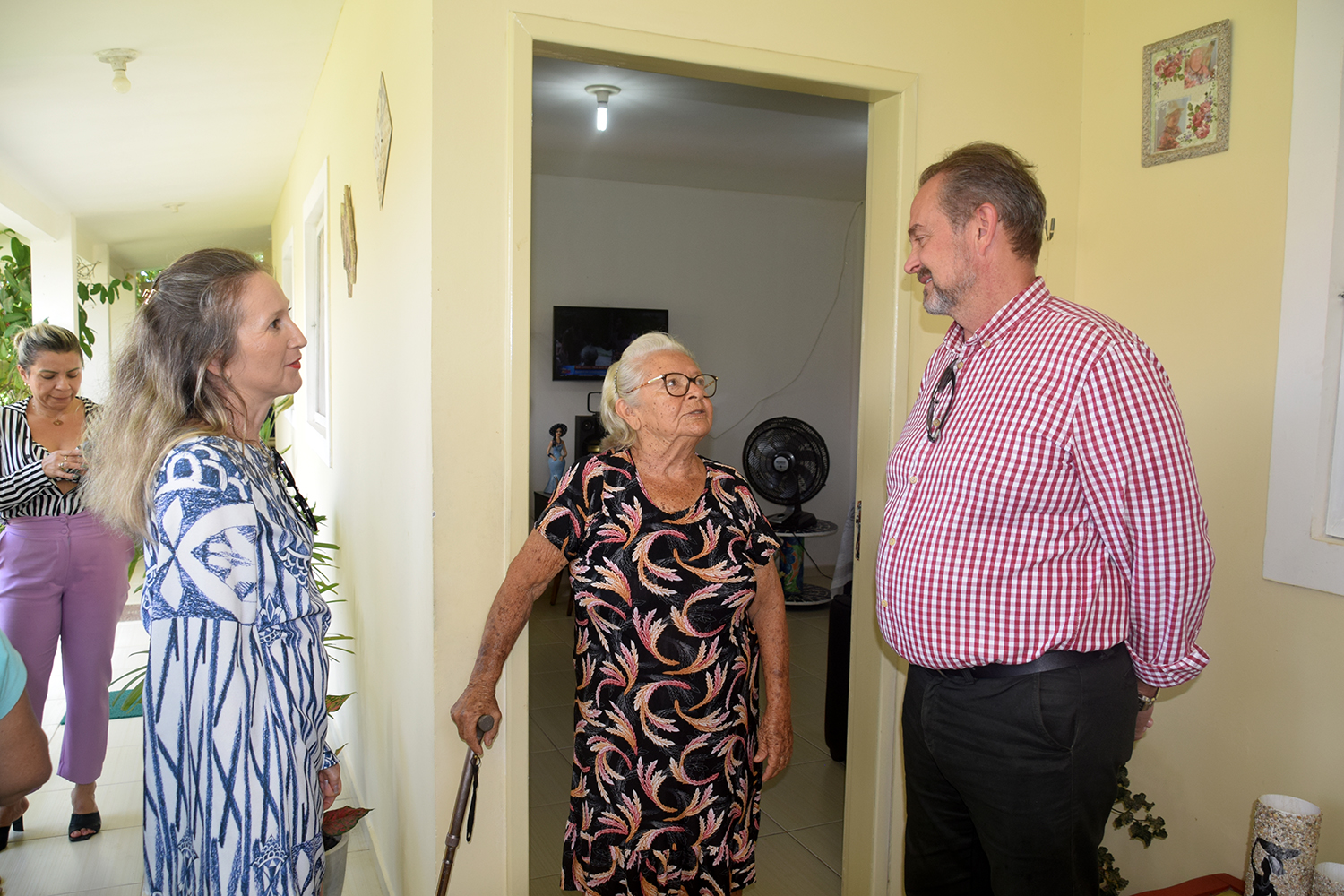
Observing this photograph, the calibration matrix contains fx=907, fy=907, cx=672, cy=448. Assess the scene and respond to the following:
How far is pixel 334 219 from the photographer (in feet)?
12.0

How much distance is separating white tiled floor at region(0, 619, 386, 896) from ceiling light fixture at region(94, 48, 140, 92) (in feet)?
8.48

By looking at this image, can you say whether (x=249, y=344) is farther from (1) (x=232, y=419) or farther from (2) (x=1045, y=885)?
(2) (x=1045, y=885)

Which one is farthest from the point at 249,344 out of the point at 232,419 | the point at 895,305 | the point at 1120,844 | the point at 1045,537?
the point at 1120,844

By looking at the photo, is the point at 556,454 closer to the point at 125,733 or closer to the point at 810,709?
the point at 810,709

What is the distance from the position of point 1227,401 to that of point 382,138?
81.0 inches

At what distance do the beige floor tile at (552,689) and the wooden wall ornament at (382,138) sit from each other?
8.14 feet

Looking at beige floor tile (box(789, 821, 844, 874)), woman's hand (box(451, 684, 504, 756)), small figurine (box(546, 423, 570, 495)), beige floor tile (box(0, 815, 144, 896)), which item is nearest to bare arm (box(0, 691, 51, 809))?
woman's hand (box(451, 684, 504, 756))

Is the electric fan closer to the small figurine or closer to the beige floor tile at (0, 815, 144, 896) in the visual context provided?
the small figurine

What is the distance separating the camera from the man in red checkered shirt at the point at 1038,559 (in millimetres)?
1342

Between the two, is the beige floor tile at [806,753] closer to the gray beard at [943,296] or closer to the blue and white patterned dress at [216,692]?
the gray beard at [943,296]

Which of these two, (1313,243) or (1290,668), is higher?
(1313,243)

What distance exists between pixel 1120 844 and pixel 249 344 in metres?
2.22

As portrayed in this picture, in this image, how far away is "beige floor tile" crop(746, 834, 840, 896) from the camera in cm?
250

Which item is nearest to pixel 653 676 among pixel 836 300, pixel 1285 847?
pixel 1285 847
